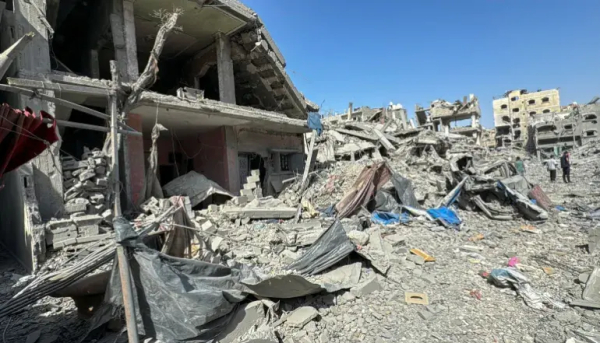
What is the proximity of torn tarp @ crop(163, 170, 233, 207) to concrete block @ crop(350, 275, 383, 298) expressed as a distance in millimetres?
6577

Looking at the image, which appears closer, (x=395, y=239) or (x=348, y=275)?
(x=348, y=275)

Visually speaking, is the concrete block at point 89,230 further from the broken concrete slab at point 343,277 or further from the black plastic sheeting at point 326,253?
the broken concrete slab at point 343,277

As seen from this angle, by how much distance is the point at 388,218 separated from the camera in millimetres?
9281

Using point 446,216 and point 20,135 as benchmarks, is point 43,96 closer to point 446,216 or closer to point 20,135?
point 20,135

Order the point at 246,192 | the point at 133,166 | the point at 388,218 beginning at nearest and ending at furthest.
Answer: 1. the point at 133,166
2. the point at 388,218
3. the point at 246,192

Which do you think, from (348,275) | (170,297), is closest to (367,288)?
(348,275)

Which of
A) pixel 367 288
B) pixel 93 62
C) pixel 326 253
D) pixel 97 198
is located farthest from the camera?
pixel 93 62

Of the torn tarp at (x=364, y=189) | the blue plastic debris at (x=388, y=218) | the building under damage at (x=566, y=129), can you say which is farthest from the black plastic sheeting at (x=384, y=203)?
the building under damage at (x=566, y=129)

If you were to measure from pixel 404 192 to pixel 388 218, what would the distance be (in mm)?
1410

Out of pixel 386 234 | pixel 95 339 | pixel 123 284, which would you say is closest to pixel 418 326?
pixel 386 234

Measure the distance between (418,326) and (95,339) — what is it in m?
4.45

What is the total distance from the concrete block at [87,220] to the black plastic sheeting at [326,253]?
436 cm

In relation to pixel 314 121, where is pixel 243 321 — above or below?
below

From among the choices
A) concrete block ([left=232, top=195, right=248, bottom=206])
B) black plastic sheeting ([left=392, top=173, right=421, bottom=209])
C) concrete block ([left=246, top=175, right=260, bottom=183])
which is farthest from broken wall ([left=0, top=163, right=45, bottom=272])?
black plastic sheeting ([left=392, top=173, right=421, bottom=209])
